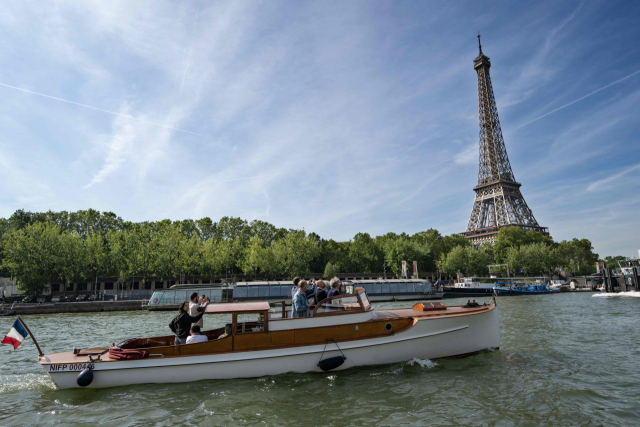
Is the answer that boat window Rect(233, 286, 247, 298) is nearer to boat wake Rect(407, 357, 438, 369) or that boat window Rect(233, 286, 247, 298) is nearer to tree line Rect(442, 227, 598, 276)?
boat wake Rect(407, 357, 438, 369)

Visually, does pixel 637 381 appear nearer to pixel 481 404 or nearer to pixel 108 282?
pixel 481 404

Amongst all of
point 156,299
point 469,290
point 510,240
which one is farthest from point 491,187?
point 156,299

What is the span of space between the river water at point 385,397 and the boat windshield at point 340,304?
1.74 m

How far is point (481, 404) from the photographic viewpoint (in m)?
8.25

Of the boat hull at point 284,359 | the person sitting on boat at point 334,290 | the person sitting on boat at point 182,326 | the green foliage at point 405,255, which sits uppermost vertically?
the green foliage at point 405,255

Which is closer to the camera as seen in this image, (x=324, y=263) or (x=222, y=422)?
(x=222, y=422)

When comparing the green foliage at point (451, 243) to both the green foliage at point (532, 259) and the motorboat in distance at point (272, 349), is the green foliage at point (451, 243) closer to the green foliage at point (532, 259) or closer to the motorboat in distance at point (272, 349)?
the green foliage at point (532, 259)

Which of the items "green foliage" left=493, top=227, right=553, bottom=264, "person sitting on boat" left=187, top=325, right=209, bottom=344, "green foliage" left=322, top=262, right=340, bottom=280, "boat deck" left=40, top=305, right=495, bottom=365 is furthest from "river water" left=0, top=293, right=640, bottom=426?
"green foliage" left=493, top=227, right=553, bottom=264

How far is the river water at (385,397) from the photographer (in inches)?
303

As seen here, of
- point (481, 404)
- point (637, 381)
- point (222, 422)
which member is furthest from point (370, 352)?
point (637, 381)

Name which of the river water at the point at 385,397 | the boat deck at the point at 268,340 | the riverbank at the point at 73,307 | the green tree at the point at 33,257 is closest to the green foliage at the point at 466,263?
the riverbank at the point at 73,307

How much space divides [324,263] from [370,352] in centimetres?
7567

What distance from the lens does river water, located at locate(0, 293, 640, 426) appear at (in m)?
7.70

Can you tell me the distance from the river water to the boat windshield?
174cm
